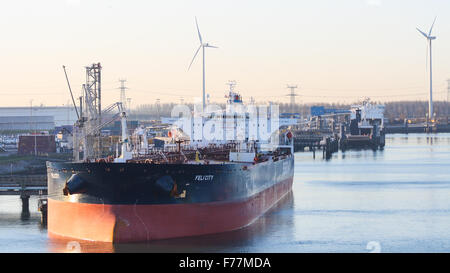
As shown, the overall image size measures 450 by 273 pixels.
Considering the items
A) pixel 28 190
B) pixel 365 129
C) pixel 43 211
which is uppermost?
pixel 365 129

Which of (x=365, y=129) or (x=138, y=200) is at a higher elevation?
(x=365, y=129)

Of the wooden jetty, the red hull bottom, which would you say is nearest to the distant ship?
the wooden jetty

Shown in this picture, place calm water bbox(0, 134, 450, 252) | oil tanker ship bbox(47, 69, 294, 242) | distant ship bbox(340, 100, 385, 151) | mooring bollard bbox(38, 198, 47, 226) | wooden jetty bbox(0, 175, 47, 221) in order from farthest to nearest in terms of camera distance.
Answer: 1. distant ship bbox(340, 100, 385, 151)
2. wooden jetty bbox(0, 175, 47, 221)
3. mooring bollard bbox(38, 198, 47, 226)
4. calm water bbox(0, 134, 450, 252)
5. oil tanker ship bbox(47, 69, 294, 242)

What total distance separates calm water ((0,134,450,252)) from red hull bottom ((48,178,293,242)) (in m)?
0.27

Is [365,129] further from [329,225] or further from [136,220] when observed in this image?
[136,220]

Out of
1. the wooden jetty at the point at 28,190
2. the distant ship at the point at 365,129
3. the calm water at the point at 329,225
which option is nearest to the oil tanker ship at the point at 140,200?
the calm water at the point at 329,225

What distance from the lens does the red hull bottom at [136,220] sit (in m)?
18.5

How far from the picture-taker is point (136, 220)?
61.0 feet

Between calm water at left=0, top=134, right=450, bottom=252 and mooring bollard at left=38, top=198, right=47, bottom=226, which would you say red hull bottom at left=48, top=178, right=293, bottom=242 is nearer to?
calm water at left=0, top=134, right=450, bottom=252

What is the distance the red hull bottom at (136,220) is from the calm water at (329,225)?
27cm

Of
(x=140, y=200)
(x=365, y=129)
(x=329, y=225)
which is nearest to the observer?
(x=140, y=200)

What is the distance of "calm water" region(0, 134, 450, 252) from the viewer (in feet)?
62.8

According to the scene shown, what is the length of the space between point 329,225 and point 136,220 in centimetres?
732

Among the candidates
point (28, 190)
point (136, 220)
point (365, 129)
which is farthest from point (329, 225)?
point (365, 129)
